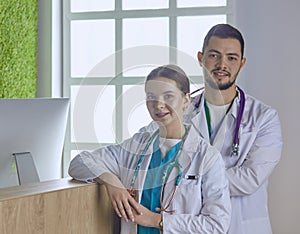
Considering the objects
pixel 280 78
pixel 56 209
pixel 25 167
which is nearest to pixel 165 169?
pixel 56 209

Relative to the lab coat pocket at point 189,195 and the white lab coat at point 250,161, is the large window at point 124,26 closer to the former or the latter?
the white lab coat at point 250,161

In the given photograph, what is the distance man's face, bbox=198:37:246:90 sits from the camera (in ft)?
6.85

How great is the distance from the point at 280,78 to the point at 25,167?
6.18 ft

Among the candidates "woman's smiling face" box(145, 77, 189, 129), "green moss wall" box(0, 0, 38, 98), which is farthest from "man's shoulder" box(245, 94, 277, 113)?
"green moss wall" box(0, 0, 38, 98)

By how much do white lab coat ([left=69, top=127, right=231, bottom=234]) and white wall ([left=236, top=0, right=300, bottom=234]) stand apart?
5.63 feet

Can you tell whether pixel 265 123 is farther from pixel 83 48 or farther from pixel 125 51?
pixel 83 48

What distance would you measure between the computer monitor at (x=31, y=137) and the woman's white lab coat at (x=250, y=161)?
53cm

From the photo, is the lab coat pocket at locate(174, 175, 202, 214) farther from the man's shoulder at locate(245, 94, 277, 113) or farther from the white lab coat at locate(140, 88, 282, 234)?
the man's shoulder at locate(245, 94, 277, 113)

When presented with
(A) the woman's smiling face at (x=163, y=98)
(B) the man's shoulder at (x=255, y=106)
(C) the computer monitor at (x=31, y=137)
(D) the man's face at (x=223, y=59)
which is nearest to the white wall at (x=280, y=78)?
(B) the man's shoulder at (x=255, y=106)

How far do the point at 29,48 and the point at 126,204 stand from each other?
2.26 m

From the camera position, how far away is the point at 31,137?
6.53ft

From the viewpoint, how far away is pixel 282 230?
10.9 feet

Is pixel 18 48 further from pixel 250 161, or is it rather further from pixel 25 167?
pixel 250 161

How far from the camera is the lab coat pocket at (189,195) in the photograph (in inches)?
64.8
